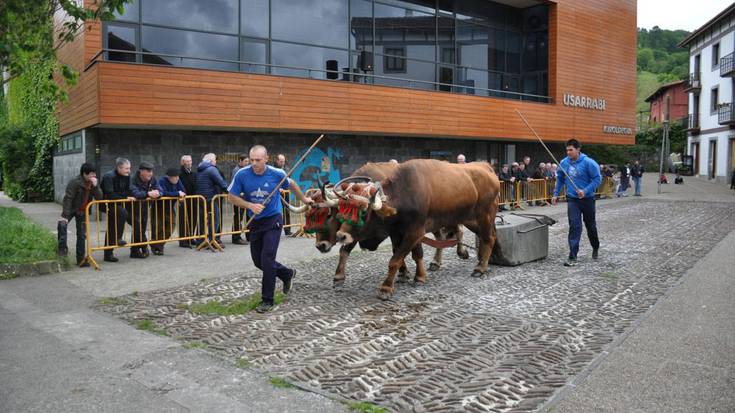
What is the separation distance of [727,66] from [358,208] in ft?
144

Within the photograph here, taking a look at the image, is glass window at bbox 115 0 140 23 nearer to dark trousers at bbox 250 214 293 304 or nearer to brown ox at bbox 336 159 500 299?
brown ox at bbox 336 159 500 299

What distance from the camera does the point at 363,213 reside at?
23.3 ft

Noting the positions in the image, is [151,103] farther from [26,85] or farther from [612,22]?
[612,22]

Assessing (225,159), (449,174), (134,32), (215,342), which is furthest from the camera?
(225,159)

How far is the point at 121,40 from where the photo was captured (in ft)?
56.5

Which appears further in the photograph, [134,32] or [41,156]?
[41,156]

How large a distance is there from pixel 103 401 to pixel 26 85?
82.8ft

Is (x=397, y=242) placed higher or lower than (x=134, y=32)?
lower

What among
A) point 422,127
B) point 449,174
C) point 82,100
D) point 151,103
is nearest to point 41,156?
point 82,100

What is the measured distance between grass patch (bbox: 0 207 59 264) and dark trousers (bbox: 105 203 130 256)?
0.87 m

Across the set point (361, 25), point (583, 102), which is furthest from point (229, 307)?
point (583, 102)

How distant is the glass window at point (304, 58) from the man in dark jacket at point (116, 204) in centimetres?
992

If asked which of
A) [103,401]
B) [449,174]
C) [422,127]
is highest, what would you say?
[422,127]

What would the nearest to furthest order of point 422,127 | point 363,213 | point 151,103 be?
point 363,213 < point 151,103 < point 422,127
